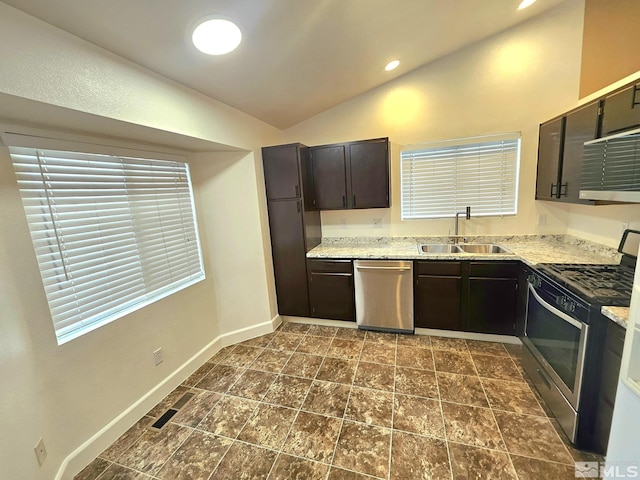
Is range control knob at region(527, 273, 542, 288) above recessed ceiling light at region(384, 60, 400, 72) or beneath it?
beneath

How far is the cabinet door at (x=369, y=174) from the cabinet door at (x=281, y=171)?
677mm

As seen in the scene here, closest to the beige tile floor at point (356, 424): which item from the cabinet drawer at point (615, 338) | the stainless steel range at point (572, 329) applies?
the stainless steel range at point (572, 329)

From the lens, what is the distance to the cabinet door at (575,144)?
6.63 feet

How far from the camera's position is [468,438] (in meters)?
1.72

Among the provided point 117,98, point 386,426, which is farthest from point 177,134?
point 386,426

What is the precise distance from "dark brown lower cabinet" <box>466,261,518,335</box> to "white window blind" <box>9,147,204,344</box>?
9.54 ft

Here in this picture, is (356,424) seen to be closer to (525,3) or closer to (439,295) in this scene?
(439,295)

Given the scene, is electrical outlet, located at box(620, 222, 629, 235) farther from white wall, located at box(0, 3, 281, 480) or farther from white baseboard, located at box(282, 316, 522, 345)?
white wall, located at box(0, 3, 281, 480)

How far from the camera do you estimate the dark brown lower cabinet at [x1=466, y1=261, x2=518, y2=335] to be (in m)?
2.57

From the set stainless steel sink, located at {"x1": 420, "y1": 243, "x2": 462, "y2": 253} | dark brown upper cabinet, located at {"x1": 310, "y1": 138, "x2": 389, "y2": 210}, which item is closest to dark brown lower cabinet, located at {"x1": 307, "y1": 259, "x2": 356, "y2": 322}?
dark brown upper cabinet, located at {"x1": 310, "y1": 138, "x2": 389, "y2": 210}

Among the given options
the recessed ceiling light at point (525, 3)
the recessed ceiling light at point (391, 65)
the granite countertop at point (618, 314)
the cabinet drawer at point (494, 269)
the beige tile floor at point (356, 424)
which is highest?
the recessed ceiling light at point (525, 3)

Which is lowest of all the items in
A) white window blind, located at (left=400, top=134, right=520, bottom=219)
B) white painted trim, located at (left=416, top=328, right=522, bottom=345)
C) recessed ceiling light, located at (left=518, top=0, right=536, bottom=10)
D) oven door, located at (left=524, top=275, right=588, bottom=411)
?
white painted trim, located at (left=416, top=328, right=522, bottom=345)

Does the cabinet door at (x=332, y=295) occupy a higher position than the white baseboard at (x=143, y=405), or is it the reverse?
the cabinet door at (x=332, y=295)

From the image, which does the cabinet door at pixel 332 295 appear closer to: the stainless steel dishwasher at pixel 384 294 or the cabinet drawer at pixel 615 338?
the stainless steel dishwasher at pixel 384 294
